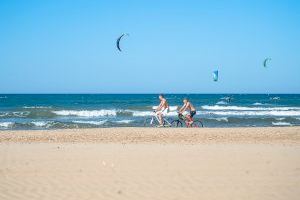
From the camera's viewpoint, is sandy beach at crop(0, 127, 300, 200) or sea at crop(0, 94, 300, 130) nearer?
sandy beach at crop(0, 127, 300, 200)

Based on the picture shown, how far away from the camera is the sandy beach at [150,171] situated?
5.87 m

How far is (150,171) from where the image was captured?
23.6 feet

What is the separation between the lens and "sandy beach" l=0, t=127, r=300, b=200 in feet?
19.2

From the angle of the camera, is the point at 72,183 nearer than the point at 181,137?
Yes

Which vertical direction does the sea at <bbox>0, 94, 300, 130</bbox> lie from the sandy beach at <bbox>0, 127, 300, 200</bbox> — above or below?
below

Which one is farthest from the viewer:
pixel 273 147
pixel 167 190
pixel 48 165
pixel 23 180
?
pixel 273 147

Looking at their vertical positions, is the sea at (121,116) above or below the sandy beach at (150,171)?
below

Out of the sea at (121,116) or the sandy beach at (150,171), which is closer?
the sandy beach at (150,171)

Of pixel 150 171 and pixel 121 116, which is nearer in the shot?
pixel 150 171

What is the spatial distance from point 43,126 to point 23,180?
50.3ft

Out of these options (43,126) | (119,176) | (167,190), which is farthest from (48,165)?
(43,126)

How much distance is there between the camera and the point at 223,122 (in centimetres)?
2400

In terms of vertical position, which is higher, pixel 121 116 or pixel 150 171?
pixel 150 171

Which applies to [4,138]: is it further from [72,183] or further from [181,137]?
[72,183]
